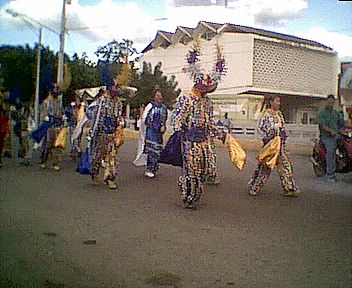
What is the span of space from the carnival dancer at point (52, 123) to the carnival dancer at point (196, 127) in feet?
14.1

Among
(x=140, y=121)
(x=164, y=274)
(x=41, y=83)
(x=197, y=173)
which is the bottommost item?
(x=164, y=274)

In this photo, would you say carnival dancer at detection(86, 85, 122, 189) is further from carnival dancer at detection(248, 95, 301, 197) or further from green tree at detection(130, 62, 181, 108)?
carnival dancer at detection(248, 95, 301, 197)

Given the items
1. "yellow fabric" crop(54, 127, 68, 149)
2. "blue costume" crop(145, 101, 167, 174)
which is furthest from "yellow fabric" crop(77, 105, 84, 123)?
"blue costume" crop(145, 101, 167, 174)

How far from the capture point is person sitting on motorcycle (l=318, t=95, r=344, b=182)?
853cm

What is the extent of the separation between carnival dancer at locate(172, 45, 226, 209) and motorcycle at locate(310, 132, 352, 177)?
11.3 feet

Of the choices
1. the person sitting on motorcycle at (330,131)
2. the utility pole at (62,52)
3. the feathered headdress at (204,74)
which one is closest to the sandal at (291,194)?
the person sitting on motorcycle at (330,131)

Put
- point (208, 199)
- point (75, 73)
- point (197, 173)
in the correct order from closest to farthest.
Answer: point (197, 173) < point (208, 199) < point (75, 73)

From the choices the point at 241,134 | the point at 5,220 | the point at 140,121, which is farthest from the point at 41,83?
the point at 5,220

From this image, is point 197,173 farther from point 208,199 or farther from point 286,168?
point 286,168

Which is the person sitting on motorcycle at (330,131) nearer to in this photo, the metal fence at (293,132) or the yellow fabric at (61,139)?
the metal fence at (293,132)

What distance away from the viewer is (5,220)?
580cm

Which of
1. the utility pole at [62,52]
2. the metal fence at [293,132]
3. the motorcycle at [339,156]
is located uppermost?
the utility pole at [62,52]

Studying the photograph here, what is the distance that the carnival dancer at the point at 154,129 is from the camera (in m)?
9.51

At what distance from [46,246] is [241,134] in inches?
188
